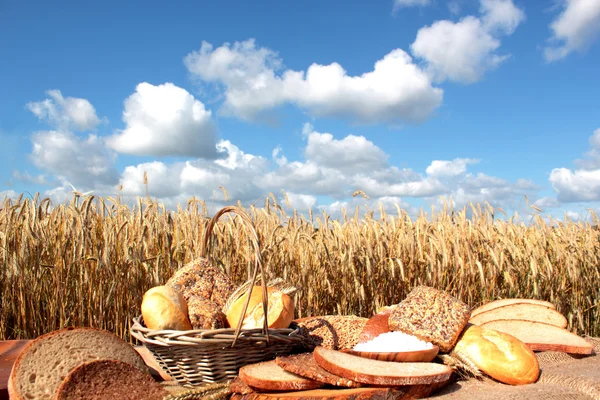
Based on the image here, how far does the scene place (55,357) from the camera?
2.31m

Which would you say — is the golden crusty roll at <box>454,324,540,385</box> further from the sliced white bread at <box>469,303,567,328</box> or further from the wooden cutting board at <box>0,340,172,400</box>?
the wooden cutting board at <box>0,340,172,400</box>

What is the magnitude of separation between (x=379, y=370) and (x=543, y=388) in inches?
33.5

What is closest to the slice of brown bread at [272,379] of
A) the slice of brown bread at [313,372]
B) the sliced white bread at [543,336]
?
the slice of brown bread at [313,372]

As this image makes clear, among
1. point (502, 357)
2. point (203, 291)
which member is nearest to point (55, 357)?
point (203, 291)

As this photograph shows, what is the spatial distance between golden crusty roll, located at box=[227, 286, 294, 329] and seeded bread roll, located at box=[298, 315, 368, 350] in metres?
0.25

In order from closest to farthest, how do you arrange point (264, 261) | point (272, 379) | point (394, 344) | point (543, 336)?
point (272, 379) → point (394, 344) → point (543, 336) → point (264, 261)

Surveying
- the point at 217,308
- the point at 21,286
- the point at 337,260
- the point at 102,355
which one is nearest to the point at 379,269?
the point at 337,260

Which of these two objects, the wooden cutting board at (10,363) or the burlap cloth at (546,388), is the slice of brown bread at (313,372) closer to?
the burlap cloth at (546,388)

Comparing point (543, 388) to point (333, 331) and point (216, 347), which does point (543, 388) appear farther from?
point (216, 347)

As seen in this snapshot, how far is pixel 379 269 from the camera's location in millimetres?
3791

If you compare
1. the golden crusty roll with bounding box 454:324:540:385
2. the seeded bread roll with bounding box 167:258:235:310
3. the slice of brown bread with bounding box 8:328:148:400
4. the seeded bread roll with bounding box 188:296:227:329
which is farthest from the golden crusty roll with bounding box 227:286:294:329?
the golden crusty roll with bounding box 454:324:540:385

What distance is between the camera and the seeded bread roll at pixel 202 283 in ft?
8.25

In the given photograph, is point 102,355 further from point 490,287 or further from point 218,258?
point 490,287

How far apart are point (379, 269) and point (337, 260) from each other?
346mm
